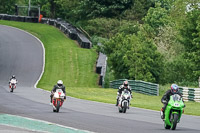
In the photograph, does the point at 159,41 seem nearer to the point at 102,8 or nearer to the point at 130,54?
the point at 102,8

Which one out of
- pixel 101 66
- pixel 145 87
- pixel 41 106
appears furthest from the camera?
pixel 101 66

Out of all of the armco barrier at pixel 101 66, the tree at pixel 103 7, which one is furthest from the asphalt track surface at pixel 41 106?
the tree at pixel 103 7

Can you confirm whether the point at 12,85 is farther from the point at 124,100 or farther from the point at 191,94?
the point at 124,100

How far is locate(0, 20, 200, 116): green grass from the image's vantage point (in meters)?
42.5

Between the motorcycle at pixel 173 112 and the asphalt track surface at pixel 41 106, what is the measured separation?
0.25 meters

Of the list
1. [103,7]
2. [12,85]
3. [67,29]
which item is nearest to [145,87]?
[12,85]

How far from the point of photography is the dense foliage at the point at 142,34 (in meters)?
49.2

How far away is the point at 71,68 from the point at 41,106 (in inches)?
1236

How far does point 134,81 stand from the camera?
4572 cm

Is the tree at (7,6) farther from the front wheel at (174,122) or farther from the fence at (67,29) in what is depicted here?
the front wheel at (174,122)

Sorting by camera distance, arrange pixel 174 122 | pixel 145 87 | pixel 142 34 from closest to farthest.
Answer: pixel 174 122 → pixel 145 87 → pixel 142 34

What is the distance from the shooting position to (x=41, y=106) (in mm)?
26141

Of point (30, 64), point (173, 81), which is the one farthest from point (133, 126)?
point (30, 64)

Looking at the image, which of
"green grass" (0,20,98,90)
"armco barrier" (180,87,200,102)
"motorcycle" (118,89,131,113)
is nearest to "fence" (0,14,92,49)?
"green grass" (0,20,98,90)
